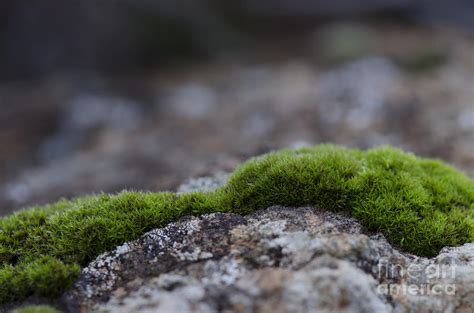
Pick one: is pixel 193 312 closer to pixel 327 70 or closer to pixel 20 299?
pixel 20 299

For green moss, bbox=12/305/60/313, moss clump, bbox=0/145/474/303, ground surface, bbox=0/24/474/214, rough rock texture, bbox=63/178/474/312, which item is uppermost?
ground surface, bbox=0/24/474/214

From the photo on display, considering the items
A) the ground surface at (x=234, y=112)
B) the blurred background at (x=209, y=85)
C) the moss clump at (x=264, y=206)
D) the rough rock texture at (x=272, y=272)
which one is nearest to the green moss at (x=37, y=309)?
the rough rock texture at (x=272, y=272)

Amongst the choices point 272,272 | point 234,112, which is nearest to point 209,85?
point 234,112

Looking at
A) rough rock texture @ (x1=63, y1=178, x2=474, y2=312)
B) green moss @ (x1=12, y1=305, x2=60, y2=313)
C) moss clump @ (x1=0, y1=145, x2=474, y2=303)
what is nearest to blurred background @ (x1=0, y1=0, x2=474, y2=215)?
moss clump @ (x1=0, y1=145, x2=474, y2=303)

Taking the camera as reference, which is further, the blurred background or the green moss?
the blurred background

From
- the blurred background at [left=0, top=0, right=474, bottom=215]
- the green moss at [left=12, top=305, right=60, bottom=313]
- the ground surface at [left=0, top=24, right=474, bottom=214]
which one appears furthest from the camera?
the blurred background at [left=0, top=0, right=474, bottom=215]

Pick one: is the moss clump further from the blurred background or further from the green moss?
the blurred background

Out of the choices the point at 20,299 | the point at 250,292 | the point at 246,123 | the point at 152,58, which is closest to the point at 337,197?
the point at 250,292
